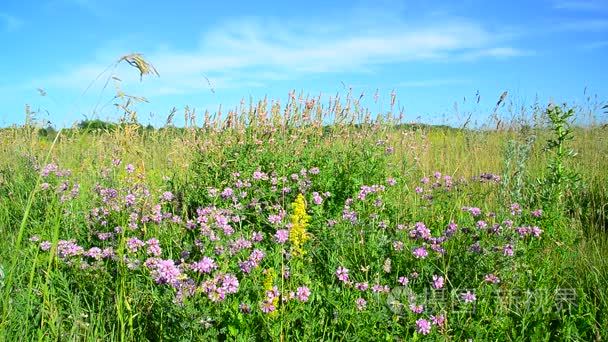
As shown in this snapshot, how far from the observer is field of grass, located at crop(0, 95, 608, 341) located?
2412 millimetres

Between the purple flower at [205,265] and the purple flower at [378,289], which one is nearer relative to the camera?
the purple flower at [205,265]

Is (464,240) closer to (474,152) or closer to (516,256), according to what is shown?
(516,256)

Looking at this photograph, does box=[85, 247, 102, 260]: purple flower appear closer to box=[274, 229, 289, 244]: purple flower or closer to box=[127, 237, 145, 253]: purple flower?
box=[127, 237, 145, 253]: purple flower

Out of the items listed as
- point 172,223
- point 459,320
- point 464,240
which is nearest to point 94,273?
point 172,223

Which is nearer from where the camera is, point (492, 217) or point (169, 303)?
point (169, 303)

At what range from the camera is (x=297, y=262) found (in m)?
2.73

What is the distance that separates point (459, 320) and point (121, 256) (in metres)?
1.75

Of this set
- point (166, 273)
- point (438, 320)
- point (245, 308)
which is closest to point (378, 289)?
point (438, 320)

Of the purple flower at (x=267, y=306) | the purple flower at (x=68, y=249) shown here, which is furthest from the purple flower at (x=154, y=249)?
the purple flower at (x=267, y=306)

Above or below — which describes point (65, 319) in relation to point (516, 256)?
below

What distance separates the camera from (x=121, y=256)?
266 cm

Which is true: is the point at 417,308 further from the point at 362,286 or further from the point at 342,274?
the point at 342,274

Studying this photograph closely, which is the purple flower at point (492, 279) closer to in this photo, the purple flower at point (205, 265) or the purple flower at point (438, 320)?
the purple flower at point (438, 320)

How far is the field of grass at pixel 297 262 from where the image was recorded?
95.0 inches
